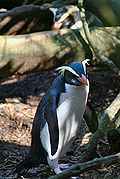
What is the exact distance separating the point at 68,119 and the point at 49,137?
0.72 ft

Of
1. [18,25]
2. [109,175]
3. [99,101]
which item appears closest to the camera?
[109,175]

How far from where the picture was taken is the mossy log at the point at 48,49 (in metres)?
2.78

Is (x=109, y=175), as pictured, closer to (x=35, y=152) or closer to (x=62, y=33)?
(x=35, y=152)

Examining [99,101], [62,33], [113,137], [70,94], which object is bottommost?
[99,101]

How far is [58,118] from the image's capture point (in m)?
2.17

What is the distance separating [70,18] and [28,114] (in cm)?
207

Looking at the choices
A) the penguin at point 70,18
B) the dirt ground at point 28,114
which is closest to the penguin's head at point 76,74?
the dirt ground at point 28,114

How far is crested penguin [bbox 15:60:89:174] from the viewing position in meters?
2.08

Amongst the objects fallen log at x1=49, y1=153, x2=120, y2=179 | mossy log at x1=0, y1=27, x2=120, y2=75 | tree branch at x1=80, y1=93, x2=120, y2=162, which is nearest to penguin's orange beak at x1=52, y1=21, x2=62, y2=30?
mossy log at x1=0, y1=27, x2=120, y2=75

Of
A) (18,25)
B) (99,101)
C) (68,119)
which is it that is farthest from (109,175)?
(18,25)

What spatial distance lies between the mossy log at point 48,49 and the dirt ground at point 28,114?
643 millimetres

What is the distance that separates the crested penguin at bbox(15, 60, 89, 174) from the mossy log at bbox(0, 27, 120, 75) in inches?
26.4

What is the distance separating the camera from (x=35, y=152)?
7.34 ft

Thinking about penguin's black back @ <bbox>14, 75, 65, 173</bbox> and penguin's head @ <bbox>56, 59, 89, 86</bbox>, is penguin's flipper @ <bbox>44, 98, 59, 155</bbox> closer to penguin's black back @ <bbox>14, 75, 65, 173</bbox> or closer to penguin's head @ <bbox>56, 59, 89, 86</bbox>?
penguin's black back @ <bbox>14, 75, 65, 173</bbox>
